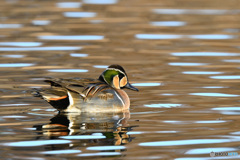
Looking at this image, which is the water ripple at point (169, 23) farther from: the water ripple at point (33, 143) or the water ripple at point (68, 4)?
the water ripple at point (33, 143)

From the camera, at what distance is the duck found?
34.3 feet

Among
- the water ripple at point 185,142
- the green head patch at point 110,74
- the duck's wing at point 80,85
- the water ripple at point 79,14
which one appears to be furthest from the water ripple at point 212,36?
the water ripple at point 185,142

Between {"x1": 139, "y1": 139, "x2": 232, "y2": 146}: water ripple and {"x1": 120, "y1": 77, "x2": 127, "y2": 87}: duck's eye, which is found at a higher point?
{"x1": 120, "y1": 77, "x2": 127, "y2": 87}: duck's eye

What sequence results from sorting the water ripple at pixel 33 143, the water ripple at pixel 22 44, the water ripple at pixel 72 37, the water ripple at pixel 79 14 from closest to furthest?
the water ripple at pixel 33 143
the water ripple at pixel 22 44
the water ripple at pixel 72 37
the water ripple at pixel 79 14

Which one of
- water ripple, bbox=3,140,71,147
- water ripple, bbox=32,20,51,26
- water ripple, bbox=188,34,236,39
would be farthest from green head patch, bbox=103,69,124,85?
water ripple, bbox=32,20,51,26

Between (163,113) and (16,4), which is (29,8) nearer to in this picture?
(16,4)

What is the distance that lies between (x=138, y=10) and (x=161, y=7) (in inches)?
40.2

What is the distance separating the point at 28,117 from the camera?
10.3m

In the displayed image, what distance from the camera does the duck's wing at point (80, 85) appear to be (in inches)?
412

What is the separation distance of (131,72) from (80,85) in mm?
3742

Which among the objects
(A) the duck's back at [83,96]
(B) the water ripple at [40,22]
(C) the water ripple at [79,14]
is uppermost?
(C) the water ripple at [79,14]

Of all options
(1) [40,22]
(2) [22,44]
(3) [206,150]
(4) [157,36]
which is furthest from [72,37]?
(3) [206,150]

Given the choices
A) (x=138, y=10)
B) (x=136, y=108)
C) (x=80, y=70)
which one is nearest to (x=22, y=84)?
(x=80, y=70)

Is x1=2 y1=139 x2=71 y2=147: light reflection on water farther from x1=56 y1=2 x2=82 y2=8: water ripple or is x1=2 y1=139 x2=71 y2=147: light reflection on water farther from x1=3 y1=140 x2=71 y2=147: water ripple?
x1=56 y1=2 x2=82 y2=8: water ripple
